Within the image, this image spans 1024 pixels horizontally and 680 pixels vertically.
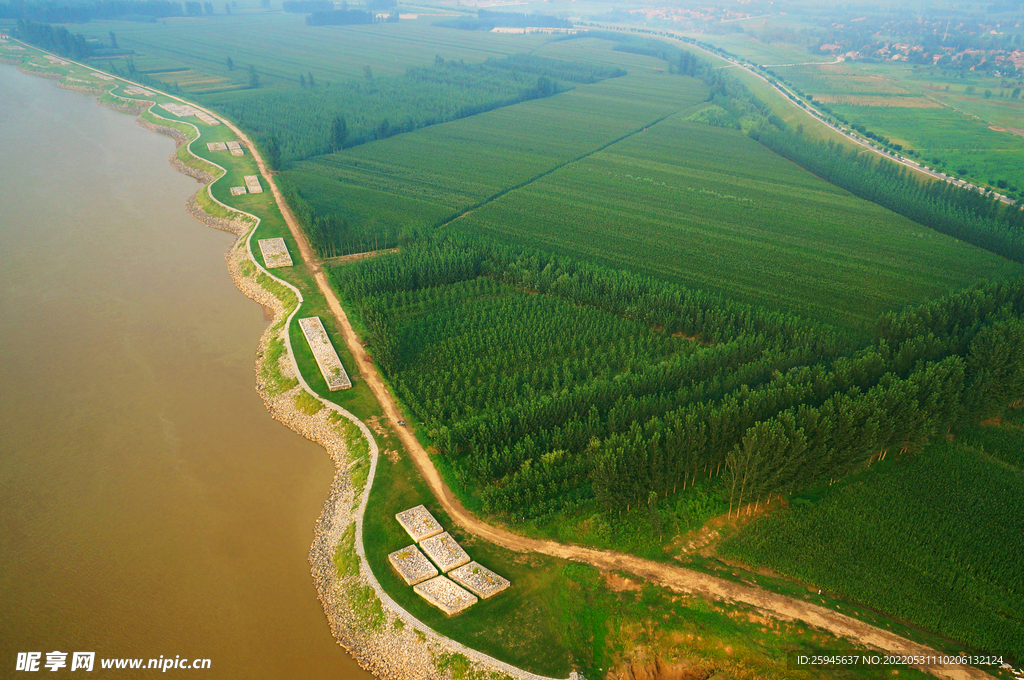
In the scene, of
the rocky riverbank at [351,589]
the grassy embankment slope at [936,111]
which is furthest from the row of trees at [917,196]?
the rocky riverbank at [351,589]

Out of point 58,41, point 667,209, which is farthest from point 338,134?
point 58,41

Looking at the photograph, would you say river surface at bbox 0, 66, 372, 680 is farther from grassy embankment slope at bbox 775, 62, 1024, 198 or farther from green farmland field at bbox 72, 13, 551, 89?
grassy embankment slope at bbox 775, 62, 1024, 198

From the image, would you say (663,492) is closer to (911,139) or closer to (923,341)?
(923,341)

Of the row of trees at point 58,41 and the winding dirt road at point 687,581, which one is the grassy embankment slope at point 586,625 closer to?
the winding dirt road at point 687,581

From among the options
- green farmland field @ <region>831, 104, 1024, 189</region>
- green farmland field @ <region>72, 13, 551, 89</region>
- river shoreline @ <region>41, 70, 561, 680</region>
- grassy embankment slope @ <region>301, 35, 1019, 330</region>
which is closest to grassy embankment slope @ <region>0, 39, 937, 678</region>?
river shoreline @ <region>41, 70, 561, 680</region>

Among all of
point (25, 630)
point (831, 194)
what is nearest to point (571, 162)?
point (831, 194)

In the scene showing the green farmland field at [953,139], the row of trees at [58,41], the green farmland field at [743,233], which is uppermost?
the row of trees at [58,41]

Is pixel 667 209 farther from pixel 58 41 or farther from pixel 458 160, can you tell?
pixel 58 41
